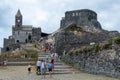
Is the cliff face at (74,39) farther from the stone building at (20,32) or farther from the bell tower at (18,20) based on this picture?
the bell tower at (18,20)

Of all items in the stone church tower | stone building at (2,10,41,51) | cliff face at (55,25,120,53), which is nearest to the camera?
cliff face at (55,25,120,53)

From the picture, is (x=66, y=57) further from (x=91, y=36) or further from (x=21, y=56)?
(x=21, y=56)

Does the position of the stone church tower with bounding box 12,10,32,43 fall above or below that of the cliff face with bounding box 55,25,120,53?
above

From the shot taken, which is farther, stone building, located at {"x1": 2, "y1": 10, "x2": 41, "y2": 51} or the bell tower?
the bell tower

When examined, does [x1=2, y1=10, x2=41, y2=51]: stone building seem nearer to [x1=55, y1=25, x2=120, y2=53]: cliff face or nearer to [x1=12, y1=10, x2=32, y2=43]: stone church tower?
[x1=12, y1=10, x2=32, y2=43]: stone church tower

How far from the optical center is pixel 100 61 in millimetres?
24625

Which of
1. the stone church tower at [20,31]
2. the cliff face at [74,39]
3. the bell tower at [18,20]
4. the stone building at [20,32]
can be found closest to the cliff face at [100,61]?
the cliff face at [74,39]

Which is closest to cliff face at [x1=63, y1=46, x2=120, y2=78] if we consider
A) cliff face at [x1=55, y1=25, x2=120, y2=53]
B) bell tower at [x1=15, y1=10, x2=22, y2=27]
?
cliff face at [x1=55, y1=25, x2=120, y2=53]

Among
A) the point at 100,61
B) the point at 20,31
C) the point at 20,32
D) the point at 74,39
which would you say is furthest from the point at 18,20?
the point at 100,61

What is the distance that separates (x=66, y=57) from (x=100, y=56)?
1079 centimetres

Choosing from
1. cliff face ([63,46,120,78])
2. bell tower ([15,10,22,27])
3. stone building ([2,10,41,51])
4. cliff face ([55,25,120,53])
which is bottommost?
cliff face ([63,46,120,78])

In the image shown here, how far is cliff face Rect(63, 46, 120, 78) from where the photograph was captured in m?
22.0

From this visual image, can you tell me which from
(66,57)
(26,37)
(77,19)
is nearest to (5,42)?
(26,37)

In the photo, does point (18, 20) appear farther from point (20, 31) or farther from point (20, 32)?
point (20, 32)
